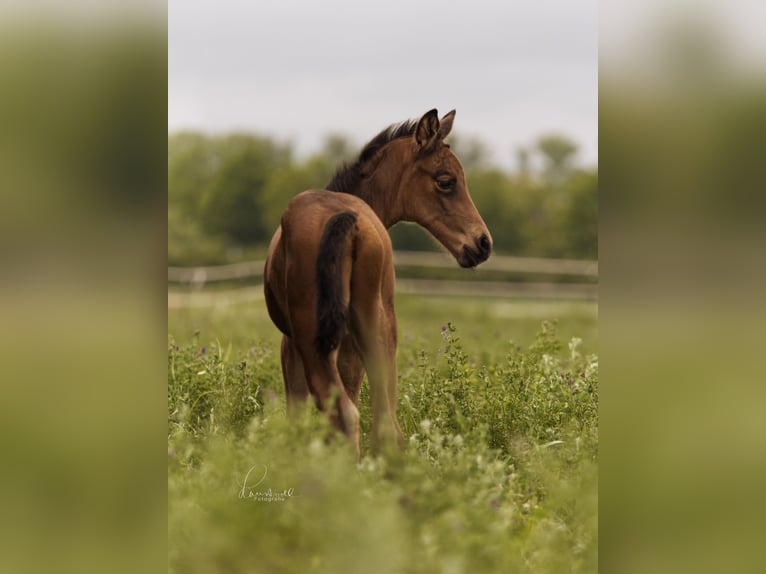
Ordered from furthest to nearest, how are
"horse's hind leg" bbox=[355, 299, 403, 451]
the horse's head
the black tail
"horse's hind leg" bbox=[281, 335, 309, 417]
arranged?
the horse's head < "horse's hind leg" bbox=[281, 335, 309, 417] < "horse's hind leg" bbox=[355, 299, 403, 451] < the black tail

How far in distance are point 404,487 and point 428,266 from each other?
9.74 m

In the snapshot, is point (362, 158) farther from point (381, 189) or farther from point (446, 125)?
point (446, 125)

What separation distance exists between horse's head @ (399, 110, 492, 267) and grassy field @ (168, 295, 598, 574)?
60 cm

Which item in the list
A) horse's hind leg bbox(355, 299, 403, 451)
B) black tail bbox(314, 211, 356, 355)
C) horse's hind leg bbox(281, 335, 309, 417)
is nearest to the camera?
black tail bbox(314, 211, 356, 355)

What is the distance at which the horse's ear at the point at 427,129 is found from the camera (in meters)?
4.54

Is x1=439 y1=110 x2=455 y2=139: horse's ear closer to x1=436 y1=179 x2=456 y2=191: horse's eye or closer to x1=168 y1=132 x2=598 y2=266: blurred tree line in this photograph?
x1=436 y1=179 x2=456 y2=191: horse's eye

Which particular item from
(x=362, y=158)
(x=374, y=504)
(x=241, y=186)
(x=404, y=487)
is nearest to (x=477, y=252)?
(x=362, y=158)

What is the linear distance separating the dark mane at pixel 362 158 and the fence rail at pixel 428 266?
716 mm

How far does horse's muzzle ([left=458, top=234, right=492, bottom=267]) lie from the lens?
4.78 m

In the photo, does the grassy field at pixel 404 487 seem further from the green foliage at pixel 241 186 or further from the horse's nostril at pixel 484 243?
the green foliage at pixel 241 186

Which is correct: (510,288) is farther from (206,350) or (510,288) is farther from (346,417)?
(346,417)

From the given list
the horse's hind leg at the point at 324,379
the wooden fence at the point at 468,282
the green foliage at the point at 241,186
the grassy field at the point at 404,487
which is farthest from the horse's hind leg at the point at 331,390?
the wooden fence at the point at 468,282

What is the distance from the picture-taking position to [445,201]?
4.81m

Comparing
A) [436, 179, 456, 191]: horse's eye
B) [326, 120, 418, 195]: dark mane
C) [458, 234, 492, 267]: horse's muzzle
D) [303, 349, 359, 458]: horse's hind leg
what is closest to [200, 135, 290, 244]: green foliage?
[326, 120, 418, 195]: dark mane
